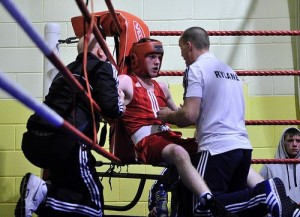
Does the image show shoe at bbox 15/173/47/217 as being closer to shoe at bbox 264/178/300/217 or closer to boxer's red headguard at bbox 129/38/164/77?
boxer's red headguard at bbox 129/38/164/77

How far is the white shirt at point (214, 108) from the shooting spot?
2.86 meters

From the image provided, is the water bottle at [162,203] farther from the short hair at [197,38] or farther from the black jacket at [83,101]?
the short hair at [197,38]

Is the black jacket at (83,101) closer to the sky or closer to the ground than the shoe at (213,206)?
closer to the sky

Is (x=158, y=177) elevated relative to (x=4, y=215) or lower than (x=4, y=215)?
elevated

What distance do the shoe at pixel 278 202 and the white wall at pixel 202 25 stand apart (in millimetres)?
1934

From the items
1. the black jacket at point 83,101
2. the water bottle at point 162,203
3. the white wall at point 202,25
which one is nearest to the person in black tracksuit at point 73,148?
the black jacket at point 83,101

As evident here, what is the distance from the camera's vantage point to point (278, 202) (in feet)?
8.86

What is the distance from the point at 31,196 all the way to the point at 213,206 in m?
0.80

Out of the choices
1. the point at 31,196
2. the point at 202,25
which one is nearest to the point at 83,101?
the point at 31,196

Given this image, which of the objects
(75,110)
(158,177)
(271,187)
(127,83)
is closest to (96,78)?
(75,110)

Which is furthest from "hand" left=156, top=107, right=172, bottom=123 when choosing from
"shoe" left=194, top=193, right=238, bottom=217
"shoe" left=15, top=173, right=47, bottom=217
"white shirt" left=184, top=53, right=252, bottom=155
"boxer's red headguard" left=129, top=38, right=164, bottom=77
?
"shoe" left=15, top=173, right=47, bottom=217

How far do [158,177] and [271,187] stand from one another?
578 millimetres

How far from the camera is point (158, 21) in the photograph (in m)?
4.66

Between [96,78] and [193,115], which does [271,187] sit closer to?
[193,115]
